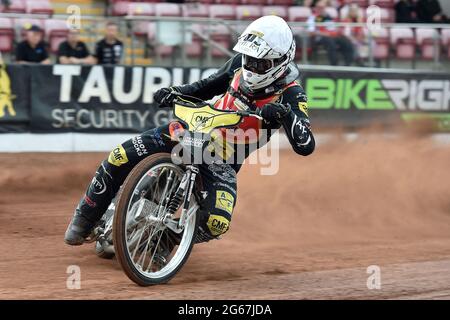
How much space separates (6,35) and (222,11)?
5237mm

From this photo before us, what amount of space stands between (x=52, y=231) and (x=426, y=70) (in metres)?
9.47

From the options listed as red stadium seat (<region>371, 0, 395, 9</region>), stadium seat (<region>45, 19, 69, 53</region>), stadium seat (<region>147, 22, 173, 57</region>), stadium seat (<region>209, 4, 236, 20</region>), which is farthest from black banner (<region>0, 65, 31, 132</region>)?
red stadium seat (<region>371, 0, 395, 9</region>)

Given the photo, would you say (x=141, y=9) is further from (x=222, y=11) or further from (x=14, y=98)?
(x=14, y=98)

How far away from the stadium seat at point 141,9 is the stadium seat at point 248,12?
1976 mm

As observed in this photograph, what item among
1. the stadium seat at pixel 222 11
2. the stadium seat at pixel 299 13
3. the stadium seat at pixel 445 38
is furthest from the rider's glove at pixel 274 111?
the stadium seat at pixel 299 13

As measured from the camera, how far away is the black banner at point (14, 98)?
1240cm

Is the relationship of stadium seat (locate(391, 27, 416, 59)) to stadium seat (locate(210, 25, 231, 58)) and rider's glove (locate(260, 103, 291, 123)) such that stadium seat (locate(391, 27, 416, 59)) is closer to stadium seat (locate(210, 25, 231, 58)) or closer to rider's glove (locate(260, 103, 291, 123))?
stadium seat (locate(210, 25, 231, 58))

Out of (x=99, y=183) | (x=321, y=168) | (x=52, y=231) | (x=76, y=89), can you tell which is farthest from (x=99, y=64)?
(x=99, y=183)

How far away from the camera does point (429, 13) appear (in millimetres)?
17359

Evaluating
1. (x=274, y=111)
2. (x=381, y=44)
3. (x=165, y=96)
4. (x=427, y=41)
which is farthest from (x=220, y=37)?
(x=274, y=111)

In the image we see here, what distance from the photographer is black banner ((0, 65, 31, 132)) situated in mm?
12398

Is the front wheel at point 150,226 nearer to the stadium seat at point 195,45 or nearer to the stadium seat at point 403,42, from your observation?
the stadium seat at point 195,45

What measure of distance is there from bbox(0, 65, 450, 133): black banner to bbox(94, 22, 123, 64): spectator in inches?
6.3

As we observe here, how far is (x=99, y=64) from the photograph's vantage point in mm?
13016
